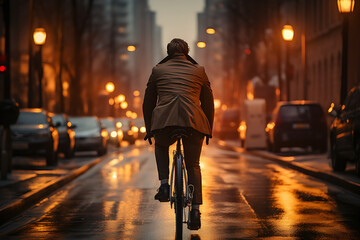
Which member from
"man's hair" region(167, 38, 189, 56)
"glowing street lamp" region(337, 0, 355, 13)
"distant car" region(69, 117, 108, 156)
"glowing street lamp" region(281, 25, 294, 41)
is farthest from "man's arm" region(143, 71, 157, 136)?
"glowing street lamp" region(281, 25, 294, 41)

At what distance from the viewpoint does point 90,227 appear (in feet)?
32.0

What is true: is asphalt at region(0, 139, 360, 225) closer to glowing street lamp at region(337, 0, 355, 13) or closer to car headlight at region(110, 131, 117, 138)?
glowing street lamp at region(337, 0, 355, 13)

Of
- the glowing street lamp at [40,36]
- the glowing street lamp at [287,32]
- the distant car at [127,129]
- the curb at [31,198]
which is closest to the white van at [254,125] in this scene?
the glowing street lamp at [287,32]

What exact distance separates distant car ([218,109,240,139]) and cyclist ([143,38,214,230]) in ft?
142

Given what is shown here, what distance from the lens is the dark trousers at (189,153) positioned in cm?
Answer: 829

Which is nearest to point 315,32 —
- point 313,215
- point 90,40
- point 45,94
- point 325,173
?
point 90,40

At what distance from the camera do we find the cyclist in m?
8.13

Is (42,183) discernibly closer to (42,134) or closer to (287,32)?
(42,134)

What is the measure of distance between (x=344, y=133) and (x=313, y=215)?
643cm

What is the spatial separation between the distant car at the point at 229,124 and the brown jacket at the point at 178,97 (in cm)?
4339

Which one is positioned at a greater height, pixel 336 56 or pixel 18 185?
pixel 336 56

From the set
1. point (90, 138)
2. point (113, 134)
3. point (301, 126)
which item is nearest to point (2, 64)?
point (90, 138)

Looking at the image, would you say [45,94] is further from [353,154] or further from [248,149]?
[353,154]

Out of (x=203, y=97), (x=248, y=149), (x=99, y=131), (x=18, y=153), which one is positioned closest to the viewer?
(x=203, y=97)
